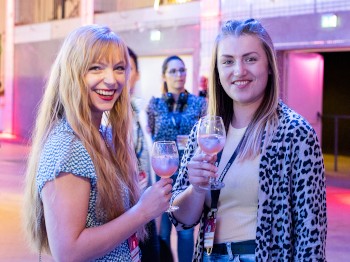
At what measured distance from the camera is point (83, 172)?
64.1 inches

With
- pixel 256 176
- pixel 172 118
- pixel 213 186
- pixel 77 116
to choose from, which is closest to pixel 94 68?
pixel 77 116

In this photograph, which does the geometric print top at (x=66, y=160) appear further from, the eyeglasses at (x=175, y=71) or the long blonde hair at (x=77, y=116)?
the eyeglasses at (x=175, y=71)

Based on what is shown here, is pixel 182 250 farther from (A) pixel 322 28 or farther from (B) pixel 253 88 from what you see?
(A) pixel 322 28

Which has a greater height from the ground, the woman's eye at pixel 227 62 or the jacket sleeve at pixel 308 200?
the woman's eye at pixel 227 62

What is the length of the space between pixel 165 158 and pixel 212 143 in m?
0.18

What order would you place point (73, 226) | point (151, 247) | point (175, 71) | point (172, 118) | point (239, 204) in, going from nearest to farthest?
point (73, 226) → point (239, 204) → point (151, 247) → point (172, 118) → point (175, 71)

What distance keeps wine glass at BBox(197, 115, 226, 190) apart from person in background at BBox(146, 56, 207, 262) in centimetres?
217

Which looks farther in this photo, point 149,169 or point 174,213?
point 149,169

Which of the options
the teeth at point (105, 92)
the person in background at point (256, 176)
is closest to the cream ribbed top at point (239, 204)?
the person in background at point (256, 176)

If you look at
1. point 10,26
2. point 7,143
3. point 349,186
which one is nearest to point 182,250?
point 349,186

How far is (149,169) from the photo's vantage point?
388 centimetres

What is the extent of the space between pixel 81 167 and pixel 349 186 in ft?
24.9

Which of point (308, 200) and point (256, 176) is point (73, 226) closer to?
point (256, 176)

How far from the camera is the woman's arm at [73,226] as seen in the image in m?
1.58
